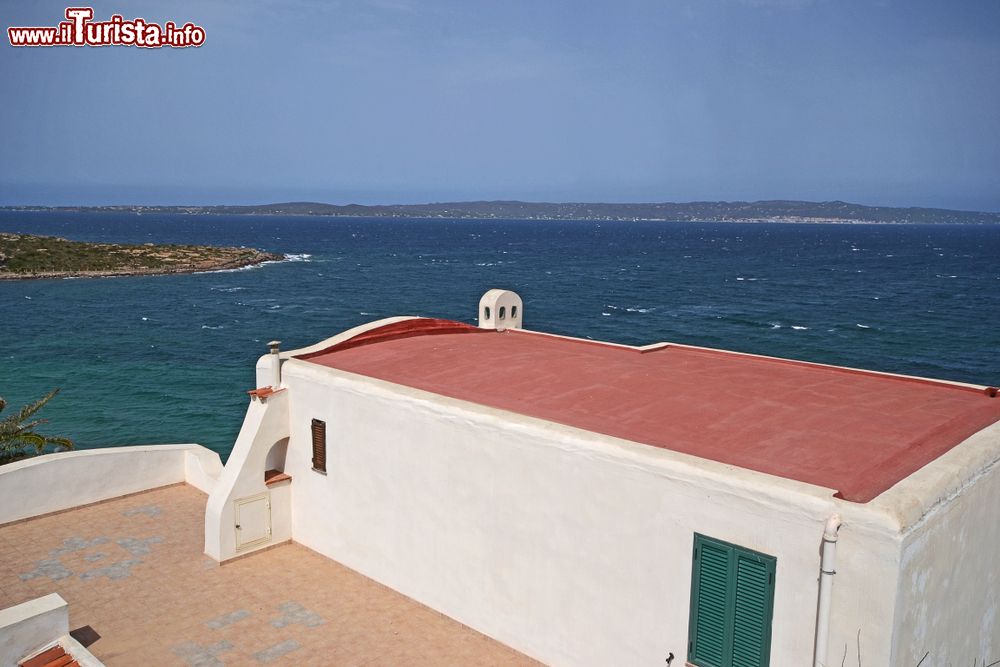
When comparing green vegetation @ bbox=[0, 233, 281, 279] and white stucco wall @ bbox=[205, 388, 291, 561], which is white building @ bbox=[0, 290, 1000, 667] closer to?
white stucco wall @ bbox=[205, 388, 291, 561]

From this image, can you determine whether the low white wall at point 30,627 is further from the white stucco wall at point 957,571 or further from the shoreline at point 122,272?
the shoreline at point 122,272

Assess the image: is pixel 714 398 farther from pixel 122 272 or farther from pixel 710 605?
pixel 122 272

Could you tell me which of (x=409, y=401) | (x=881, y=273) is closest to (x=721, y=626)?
(x=409, y=401)

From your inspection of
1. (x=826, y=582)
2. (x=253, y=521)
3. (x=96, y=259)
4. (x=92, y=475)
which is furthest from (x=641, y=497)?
(x=96, y=259)

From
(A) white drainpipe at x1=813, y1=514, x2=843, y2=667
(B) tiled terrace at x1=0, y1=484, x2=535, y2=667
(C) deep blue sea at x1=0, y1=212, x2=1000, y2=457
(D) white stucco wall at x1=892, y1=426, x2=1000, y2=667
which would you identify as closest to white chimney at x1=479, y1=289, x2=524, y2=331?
(B) tiled terrace at x1=0, y1=484, x2=535, y2=667

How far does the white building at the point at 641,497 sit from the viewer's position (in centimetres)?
826

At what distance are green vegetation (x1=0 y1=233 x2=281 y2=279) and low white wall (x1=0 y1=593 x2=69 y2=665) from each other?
3383 inches

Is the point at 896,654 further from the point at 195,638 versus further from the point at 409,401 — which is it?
the point at 195,638

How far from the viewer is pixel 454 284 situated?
9612 centimetres

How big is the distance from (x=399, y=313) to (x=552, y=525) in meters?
62.0

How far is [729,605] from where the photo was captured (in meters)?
8.97

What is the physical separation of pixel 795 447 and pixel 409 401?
5649mm

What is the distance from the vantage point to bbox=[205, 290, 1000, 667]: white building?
826 cm

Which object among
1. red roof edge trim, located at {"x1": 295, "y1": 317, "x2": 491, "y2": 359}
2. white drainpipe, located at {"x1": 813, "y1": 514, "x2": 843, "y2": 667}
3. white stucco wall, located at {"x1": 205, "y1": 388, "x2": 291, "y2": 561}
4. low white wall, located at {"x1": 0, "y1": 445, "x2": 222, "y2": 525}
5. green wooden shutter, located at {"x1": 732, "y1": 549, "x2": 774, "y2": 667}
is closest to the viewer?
white drainpipe, located at {"x1": 813, "y1": 514, "x2": 843, "y2": 667}
